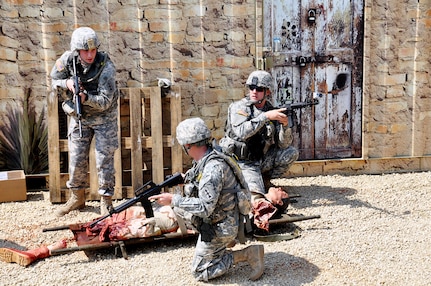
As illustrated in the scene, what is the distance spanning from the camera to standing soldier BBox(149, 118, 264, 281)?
165 inches

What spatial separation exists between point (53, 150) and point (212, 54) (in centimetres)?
232

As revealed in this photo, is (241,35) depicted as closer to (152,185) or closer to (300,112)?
(300,112)

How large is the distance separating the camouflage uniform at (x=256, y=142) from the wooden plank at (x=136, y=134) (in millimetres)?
1035

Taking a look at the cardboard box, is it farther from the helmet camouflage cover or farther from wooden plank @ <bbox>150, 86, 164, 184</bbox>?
the helmet camouflage cover

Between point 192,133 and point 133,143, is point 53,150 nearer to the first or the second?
point 133,143

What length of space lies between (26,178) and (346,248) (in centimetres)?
406

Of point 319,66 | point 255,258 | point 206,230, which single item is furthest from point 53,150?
point 319,66

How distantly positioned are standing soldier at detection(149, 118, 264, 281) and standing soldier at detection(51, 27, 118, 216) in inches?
65.1

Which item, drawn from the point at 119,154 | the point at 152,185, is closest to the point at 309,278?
the point at 152,185

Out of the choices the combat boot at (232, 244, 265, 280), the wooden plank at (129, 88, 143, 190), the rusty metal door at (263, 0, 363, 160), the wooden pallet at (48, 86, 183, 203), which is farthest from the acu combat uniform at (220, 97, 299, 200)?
the combat boot at (232, 244, 265, 280)

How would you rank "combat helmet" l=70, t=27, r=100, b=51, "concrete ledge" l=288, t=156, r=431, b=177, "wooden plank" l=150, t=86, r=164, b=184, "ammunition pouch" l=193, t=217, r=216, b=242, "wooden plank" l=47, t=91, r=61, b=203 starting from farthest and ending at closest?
"concrete ledge" l=288, t=156, r=431, b=177
"wooden plank" l=150, t=86, r=164, b=184
"wooden plank" l=47, t=91, r=61, b=203
"combat helmet" l=70, t=27, r=100, b=51
"ammunition pouch" l=193, t=217, r=216, b=242

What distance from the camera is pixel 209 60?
7199 mm

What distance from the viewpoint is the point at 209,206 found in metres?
4.17

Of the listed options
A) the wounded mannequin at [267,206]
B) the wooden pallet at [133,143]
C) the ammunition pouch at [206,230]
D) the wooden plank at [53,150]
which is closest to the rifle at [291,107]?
the wounded mannequin at [267,206]
